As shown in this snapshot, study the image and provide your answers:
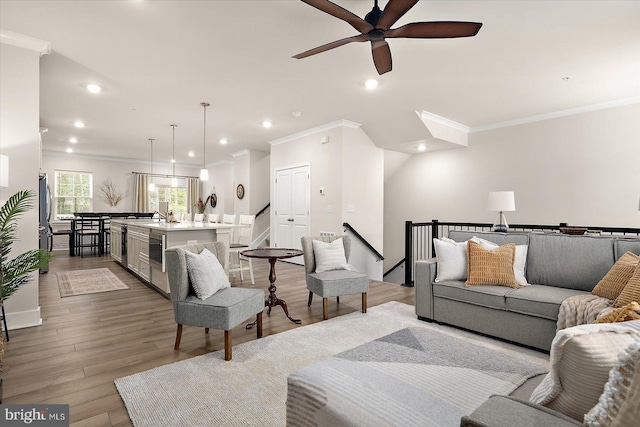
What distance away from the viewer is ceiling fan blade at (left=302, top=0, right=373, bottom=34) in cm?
207

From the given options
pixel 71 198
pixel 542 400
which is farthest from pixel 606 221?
pixel 71 198

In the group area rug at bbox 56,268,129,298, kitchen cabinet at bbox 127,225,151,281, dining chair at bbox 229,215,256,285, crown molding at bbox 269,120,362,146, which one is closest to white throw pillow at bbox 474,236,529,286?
dining chair at bbox 229,215,256,285

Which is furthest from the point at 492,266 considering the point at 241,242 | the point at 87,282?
the point at 87,282

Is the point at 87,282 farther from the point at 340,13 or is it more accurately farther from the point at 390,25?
the point at 390,25

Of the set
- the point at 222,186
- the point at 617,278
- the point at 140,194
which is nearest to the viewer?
the point at 617,278

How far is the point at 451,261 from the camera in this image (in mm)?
3352

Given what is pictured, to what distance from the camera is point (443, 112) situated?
5.47 metres

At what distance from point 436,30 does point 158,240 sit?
13.2 feet

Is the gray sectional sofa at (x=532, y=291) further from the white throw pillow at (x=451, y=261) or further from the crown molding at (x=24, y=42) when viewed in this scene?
the crown molding at (x=24, y=42)

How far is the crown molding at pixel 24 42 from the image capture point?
3014 mm

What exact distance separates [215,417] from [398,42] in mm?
3372

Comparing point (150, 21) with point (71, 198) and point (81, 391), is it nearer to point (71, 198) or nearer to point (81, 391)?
point (81, 391)

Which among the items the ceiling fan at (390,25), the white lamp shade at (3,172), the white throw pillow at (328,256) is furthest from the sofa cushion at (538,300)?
the white lamp shade at (3,172)

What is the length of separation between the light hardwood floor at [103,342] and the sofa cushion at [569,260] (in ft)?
5.16
